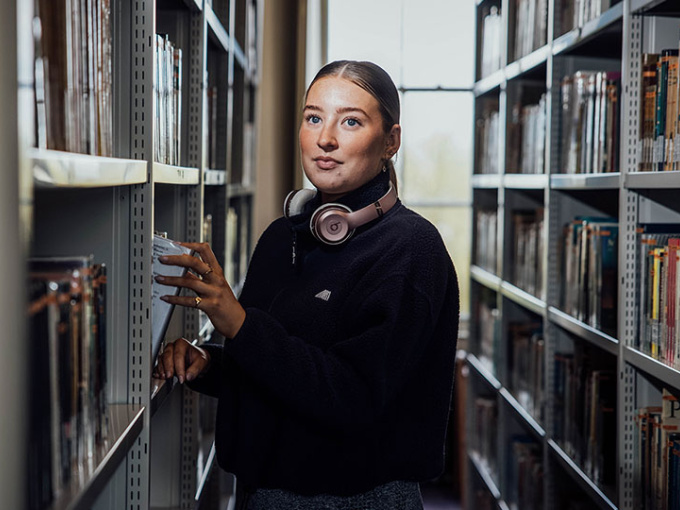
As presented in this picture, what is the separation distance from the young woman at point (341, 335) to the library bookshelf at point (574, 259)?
1.95 feet

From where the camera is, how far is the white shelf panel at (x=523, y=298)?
2.78 m

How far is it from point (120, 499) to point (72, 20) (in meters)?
0.76

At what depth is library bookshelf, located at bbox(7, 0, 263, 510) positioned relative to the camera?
2.53ft

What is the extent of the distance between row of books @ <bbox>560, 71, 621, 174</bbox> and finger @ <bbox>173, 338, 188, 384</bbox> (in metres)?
1.26

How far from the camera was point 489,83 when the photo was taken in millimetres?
3672

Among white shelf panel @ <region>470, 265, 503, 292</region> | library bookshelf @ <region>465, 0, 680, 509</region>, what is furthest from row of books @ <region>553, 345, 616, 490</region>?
white shelf panel @ <region>470, 265, 503, 292</region>

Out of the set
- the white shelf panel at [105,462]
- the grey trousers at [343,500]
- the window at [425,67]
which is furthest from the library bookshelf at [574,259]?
the white shelf panel at [105,462]

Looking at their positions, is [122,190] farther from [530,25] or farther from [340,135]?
[530,25]

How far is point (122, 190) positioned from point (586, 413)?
5.17 feet

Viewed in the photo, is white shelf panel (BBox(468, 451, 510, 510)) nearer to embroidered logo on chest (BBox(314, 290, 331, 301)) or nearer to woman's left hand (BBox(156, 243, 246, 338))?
embroidered logo on chest (BBox(314, 290, 331, 301))

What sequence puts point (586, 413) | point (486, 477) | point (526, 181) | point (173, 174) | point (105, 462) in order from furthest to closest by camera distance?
point (486, 477) < point (526, 181) < point (586, 413) < point (173, 174) < point (105, 462)

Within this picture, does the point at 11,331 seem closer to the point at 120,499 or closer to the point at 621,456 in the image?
the point at 120,499

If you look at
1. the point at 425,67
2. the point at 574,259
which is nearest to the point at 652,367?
the point at 574,259

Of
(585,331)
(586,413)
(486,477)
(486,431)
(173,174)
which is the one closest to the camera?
(173,174)
